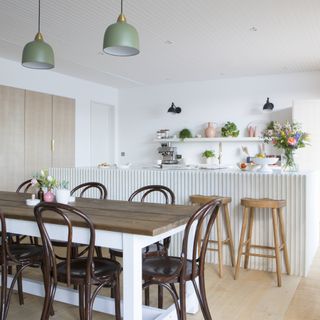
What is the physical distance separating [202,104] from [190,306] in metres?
5.39

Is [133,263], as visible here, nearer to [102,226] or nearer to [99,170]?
[102,226]

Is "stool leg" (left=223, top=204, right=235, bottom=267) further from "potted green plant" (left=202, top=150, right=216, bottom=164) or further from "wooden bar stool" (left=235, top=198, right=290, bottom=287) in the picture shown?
"potted green plant" (left=202, top=150, right=216, bottom=164)

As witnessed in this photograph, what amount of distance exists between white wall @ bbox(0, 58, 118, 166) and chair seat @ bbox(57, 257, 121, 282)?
167 inches

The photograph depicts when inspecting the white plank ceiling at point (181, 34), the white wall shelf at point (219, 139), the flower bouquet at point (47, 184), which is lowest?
the flower bouquet at point (47, 184)

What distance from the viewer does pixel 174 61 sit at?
5.91 meters

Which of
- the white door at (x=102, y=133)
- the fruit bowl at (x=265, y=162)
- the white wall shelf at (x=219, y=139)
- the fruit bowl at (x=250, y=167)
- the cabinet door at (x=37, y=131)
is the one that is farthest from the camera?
the white door at (x=102, y=133)

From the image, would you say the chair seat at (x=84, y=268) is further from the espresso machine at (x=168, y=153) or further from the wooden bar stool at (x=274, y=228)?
the espresso machine at (x=168, y=153)

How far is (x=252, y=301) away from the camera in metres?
2.92

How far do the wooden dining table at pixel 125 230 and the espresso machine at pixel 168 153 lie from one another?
4.71 m

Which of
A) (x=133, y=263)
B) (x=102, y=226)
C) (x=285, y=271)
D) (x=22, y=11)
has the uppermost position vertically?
(x=22, y=11)

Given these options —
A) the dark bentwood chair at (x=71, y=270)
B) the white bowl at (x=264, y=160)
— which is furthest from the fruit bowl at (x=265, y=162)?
the dark bentwood chair at (x=71, y=270)

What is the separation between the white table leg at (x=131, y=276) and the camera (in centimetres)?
197

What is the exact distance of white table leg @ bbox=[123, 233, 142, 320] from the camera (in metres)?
1.97

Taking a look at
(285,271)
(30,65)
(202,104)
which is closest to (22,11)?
(30,65)
